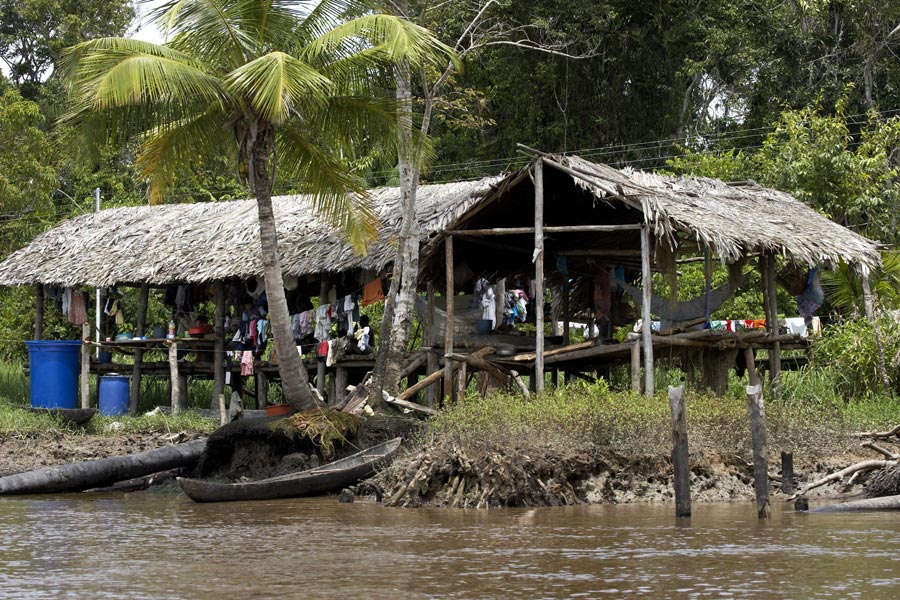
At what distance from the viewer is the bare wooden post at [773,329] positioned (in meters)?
16.5

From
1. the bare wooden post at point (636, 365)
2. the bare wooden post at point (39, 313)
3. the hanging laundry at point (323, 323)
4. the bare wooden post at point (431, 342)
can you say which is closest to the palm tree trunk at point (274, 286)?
the bare wooden post at point (431, 342)

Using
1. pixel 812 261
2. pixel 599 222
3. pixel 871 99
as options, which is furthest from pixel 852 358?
pixel 871 99

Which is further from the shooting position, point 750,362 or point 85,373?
point 85,373

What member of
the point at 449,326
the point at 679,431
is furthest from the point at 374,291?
the point at 679,431

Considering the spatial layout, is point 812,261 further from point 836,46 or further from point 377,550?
point 836,46

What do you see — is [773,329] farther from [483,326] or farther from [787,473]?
[787,473]

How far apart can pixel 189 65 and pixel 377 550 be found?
7.00 m

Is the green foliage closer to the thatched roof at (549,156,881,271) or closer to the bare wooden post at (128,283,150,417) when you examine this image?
the thatched roof at (549,156,881,271)

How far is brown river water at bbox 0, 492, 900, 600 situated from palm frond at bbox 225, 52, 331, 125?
429 cm

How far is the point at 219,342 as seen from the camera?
63.4ft

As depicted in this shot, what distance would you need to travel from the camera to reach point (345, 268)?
675 inches

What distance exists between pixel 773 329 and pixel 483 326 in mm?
3984

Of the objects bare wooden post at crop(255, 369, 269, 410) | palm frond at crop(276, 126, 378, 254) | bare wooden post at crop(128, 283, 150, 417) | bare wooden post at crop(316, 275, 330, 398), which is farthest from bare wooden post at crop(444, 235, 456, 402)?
bare wooden post at crop(128, 283, 150, 417)

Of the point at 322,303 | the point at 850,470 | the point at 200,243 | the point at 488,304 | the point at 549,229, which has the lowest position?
the point at 850,470
